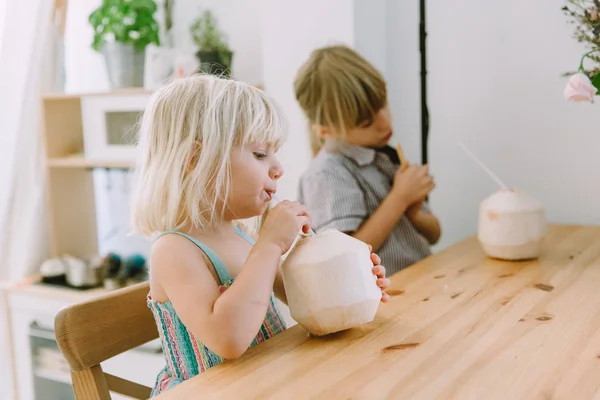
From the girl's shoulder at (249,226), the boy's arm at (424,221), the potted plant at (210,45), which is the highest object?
the potted plant at (210,45)

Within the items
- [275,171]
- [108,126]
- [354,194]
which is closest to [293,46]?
[354,194]

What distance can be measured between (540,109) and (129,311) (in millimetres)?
1161

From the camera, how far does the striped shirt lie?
1.35 m

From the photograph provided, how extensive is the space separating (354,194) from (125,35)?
3.72ft

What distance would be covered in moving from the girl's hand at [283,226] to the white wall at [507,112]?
3.17 feet

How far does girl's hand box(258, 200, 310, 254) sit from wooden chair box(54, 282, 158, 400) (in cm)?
25

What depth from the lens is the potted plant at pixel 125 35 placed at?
2.06 metres

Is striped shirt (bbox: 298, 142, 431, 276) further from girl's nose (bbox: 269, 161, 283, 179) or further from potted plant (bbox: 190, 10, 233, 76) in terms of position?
potted plant (bbox: 190, 10, 233, 76)

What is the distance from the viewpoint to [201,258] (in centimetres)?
81

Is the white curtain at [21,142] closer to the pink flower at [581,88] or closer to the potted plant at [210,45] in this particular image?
the potted plant at [210,45]

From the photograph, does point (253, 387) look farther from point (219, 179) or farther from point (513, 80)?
point (513, 80)

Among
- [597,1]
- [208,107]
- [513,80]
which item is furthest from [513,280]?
[513,80]

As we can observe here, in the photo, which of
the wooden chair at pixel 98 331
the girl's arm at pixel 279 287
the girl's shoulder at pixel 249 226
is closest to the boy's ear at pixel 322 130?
the girl's shoulder at pixel 249 226

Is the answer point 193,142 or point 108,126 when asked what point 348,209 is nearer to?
point 193,142
